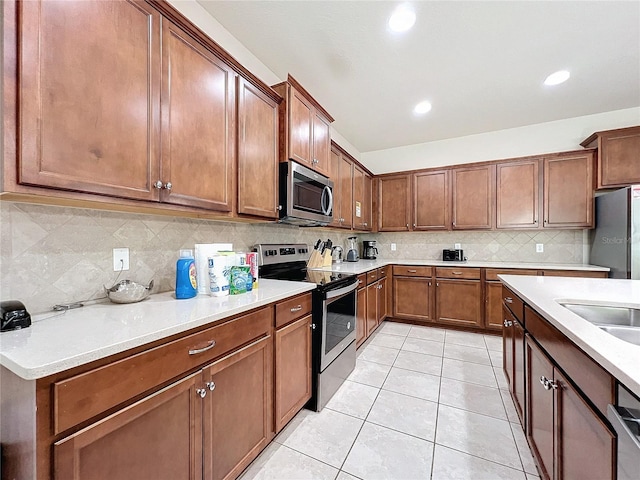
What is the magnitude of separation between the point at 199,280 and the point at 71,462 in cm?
83

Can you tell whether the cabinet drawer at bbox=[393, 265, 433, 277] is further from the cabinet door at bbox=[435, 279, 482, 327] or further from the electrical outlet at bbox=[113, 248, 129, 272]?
the electrical outlet at bbox=[113, 248, 129, 272]

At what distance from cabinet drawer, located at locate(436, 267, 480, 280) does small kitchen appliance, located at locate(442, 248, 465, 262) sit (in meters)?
0.49

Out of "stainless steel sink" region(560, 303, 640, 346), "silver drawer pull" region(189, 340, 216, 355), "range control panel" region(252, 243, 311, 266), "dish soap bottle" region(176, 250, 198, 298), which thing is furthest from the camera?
"range control panel" region(252, 243, 311, 266)

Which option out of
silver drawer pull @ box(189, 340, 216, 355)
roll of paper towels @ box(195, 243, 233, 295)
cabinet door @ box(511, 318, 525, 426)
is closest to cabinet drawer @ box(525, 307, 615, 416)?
cabinet door @ box(511, 318, 525, 426)

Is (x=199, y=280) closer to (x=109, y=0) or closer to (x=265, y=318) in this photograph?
(x=265, y=318)

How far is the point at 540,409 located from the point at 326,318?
120 cm

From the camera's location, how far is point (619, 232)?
→ 260 centimetres

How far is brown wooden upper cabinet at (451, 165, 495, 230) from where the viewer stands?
3.50 metres

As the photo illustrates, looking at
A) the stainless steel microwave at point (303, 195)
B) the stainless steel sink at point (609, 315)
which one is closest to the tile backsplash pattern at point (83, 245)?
the stainless steel microwave at point (303, 195)

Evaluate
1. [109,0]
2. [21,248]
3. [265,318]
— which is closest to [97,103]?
[109,0]

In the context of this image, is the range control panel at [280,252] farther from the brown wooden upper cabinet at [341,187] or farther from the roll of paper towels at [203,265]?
the roll of paper towels at [203,265]

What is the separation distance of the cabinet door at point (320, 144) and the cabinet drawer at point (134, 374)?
166cm

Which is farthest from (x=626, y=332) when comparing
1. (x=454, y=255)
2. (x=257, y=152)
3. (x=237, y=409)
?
(x=454, y=255)

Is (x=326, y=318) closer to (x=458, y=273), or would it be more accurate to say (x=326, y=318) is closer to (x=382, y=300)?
(x=382, y=300)
